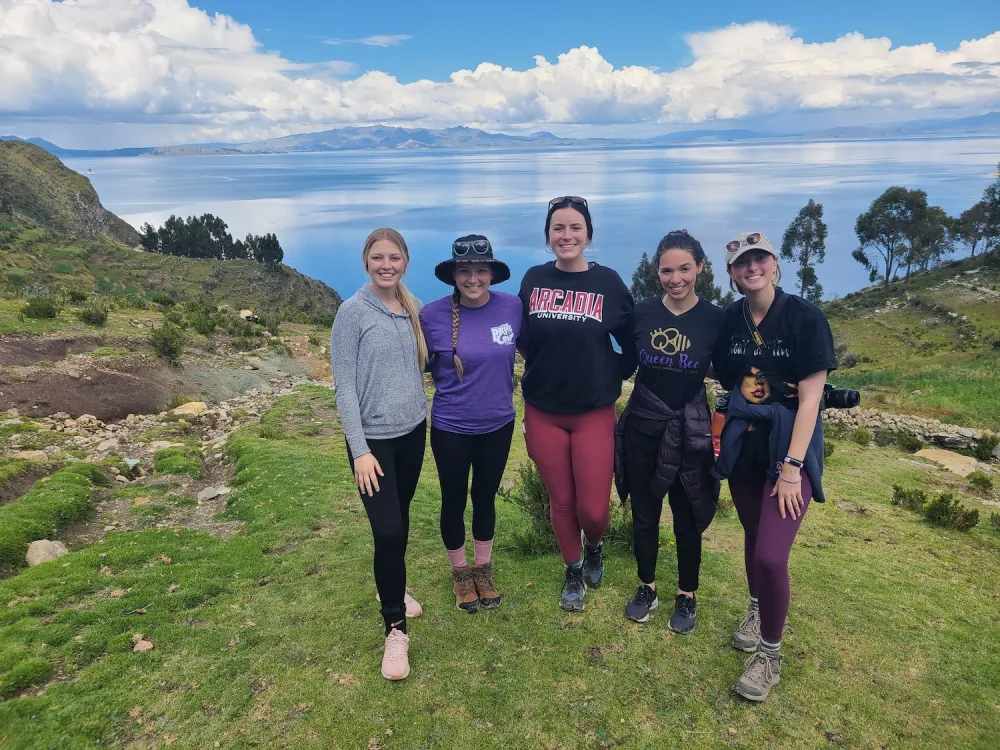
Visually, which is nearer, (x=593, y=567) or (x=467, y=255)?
(x=467, y=255)

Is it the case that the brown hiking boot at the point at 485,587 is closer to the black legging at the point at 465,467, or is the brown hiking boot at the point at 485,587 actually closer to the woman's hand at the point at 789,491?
the black legging at the point at 465,467

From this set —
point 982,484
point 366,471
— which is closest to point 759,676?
point 366,471

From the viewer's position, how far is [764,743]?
294 centimetres

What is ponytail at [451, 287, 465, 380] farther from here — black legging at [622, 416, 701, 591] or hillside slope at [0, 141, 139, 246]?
hillside slope at [0, 141, 139, 246]

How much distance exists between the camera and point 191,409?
11594 millimetres

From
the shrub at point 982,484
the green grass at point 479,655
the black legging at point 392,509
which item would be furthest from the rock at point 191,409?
the shrub at point 982,484

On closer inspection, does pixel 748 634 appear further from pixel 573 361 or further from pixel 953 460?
pixel 953 460

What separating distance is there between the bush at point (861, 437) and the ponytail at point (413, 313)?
11456mm

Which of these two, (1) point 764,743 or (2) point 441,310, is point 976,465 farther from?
(2) point 441,310

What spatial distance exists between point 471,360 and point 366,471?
917mm

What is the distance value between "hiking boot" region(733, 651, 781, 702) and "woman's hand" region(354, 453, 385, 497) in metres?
2.44

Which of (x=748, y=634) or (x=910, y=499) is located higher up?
(x=748, y=634)

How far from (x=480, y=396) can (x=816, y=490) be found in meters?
2.02

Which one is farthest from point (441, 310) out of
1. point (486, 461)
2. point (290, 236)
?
point (290, 236)
